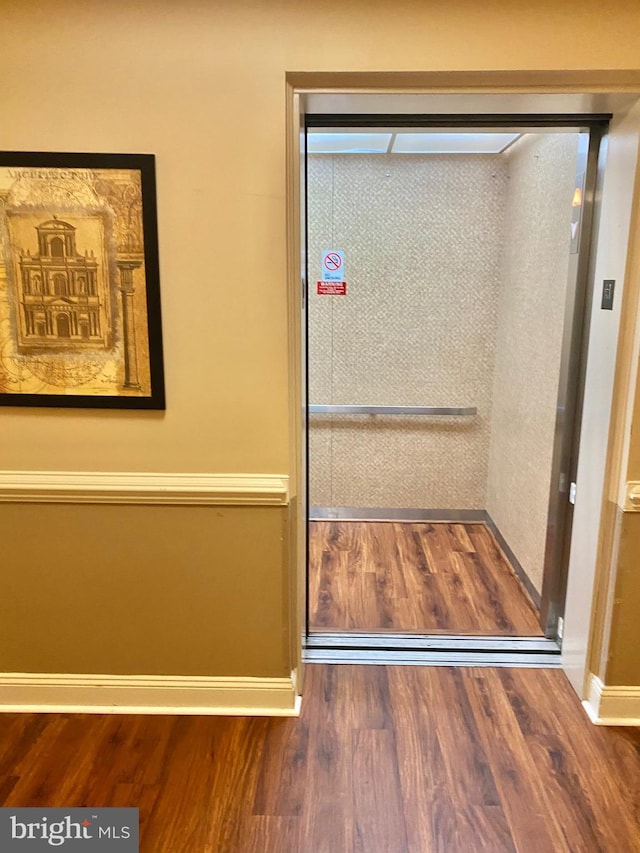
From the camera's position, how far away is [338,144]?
319 cm

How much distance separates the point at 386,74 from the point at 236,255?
2.26 feet

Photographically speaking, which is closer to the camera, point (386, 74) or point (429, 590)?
point (386, 74)

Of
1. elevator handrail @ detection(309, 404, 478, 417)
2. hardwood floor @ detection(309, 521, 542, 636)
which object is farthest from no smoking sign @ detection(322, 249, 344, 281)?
hardwood floor @ detection(309, 521, 542, 636)

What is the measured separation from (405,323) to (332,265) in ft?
1.92

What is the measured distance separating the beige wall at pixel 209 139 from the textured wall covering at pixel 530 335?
3.07 ft

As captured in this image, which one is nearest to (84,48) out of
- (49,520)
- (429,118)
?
(429,118)

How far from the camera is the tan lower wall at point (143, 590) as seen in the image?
78.7 inches

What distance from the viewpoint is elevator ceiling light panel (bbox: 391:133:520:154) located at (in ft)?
9.80

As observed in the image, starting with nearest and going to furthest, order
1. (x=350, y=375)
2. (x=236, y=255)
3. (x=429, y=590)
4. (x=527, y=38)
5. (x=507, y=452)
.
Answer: (x=527, y=38), (x=236, y=255), (x=429, y=590), (x=507, y=452), (x=350, y=375)

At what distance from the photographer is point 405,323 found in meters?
3.65

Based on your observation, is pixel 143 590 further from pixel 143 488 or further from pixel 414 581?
pixel 414 581

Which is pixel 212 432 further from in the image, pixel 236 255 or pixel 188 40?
pixel 188 40

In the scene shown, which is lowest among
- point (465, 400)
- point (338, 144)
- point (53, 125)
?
point (465, 400)

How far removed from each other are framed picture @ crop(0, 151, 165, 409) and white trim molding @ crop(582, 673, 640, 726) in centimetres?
187
